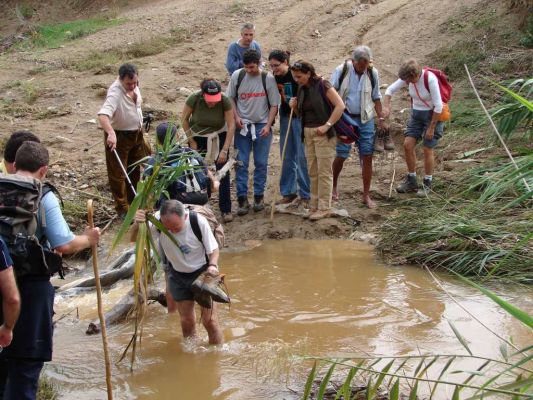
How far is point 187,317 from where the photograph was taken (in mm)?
5480

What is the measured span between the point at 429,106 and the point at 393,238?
169 cm

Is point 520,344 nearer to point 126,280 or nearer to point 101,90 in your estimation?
point 126,280

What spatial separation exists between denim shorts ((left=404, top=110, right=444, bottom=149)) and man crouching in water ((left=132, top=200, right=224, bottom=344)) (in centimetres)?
387

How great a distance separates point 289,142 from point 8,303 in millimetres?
5132

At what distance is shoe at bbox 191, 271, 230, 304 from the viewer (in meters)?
4.98

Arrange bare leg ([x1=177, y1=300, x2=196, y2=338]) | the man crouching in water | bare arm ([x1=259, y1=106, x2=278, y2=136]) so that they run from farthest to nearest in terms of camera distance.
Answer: bare arm ([x1=259, y1=106, x2=278, y2=136]) < bare leg ([x1=177, y1=300, x2=196, y2=338]) < the man crouching in water

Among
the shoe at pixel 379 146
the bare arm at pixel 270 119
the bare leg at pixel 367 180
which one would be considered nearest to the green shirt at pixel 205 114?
the bare arm at pixel 270 119

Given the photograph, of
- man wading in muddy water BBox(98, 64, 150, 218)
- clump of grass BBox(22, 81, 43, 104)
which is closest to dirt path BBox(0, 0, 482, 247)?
clump of grass BBox(22, 81, 43, 104)

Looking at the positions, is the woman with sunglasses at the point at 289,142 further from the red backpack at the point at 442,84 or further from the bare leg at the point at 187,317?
the bare leg at the point at 187,317

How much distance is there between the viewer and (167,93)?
38.5ft

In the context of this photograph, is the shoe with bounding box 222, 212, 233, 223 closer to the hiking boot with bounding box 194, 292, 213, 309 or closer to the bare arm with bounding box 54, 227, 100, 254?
the hiking boot with bounding box 194, 292, 213, 309

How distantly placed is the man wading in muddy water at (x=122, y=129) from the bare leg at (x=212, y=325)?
2734mm

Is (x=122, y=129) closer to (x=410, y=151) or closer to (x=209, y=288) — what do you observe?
(x=410, y=151)

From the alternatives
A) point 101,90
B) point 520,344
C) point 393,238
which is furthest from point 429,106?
point 101,90
